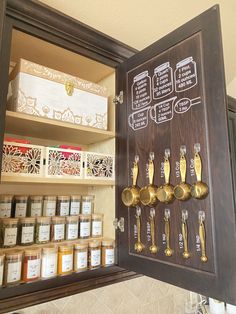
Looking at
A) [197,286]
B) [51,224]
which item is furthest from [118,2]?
[197,286]

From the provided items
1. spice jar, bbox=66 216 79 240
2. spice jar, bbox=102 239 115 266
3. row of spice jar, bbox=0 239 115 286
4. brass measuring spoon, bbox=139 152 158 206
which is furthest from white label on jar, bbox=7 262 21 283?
brass measuring spoon, bbox=139 152 158 206

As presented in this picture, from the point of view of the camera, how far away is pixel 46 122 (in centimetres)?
90

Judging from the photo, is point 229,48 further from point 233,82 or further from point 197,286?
point 197,286

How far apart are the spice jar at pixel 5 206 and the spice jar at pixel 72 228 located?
228 millimetres

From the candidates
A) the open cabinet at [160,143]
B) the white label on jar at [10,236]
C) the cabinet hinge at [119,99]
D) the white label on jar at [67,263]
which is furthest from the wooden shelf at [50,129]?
the white label on jar at [67,263]

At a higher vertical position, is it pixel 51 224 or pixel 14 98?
pixel 14 98

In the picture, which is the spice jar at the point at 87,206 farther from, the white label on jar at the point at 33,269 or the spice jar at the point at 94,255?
the white label on jar at the point at 33,269

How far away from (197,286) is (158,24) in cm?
125

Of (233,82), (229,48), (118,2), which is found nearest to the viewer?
(118,2)

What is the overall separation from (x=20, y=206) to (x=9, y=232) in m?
0.12

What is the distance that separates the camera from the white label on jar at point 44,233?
0.92 metres

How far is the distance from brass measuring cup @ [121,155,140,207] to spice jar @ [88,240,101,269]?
0.73ft

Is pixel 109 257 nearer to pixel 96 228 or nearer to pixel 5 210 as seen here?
pixel 96 228

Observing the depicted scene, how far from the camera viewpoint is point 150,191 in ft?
2.79
